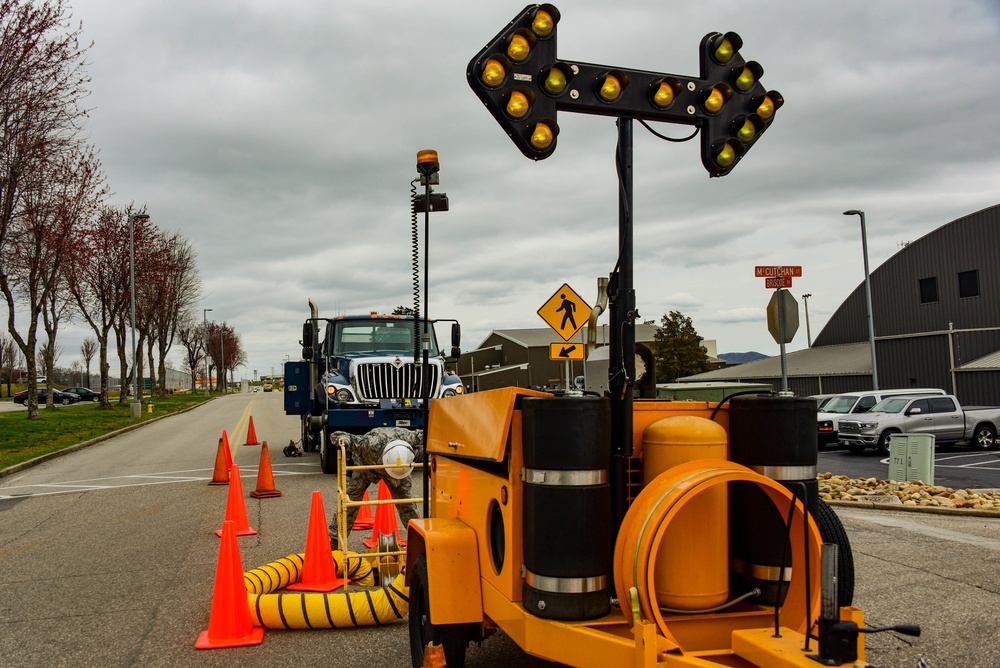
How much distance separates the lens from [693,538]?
132 inches

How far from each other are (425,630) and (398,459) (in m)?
2.85

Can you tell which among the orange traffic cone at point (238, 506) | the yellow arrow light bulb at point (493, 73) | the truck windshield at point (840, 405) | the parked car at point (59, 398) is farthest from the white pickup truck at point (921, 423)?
the parked car at point (59, 398)

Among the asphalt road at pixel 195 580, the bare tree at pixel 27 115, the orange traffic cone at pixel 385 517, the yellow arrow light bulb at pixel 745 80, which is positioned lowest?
the asphalt road at pixel 195 580

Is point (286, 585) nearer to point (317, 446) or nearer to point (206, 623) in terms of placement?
point (206, 623)

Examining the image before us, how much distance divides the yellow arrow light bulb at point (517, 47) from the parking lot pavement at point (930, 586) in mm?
4028

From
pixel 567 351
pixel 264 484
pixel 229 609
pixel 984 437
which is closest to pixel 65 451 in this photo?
pixel 264 484

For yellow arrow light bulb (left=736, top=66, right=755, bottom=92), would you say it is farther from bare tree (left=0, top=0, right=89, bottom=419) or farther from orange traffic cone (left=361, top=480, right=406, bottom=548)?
bare tree (left=0, top=0, right=89, bottom=419)

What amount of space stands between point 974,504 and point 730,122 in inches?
356

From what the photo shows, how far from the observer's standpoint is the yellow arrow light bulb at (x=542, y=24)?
3898mm

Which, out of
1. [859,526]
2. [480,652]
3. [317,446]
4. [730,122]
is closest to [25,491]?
[317,446]

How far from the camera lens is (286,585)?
670 cm

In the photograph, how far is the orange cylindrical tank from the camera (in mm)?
3344

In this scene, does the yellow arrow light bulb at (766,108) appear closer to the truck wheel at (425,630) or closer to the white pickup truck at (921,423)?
the truck wheel at (425,630)

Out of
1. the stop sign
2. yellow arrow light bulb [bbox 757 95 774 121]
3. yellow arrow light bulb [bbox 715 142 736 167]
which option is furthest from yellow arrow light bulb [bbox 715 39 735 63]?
the stop sign
